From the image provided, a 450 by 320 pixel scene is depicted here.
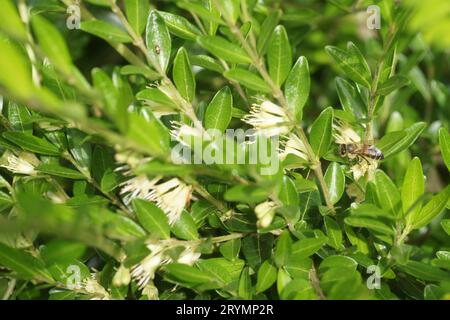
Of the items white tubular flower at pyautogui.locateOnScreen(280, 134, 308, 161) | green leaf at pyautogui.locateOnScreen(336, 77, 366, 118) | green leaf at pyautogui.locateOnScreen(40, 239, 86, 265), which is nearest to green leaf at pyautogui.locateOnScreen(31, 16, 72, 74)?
green leaf at pyautogui.locateOnScreen(40, 239, 86, 265)

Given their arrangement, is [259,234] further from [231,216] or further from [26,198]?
[26,198]

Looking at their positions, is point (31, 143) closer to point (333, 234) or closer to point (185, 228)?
point (185, 228)

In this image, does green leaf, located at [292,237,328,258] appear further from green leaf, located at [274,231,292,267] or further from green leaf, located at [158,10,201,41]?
green leaf, located at [158,10,201,41]

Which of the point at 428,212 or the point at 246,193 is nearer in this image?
the point at 246,193

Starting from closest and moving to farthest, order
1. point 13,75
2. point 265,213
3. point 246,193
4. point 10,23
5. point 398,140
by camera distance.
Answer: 1. point 13,75
2. point 10,23
3. point 246,193
4. point 265,213
5. point 398,140

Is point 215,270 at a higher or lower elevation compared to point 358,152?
lower

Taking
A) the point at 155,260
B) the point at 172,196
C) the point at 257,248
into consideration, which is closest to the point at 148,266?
the point at 155,260
